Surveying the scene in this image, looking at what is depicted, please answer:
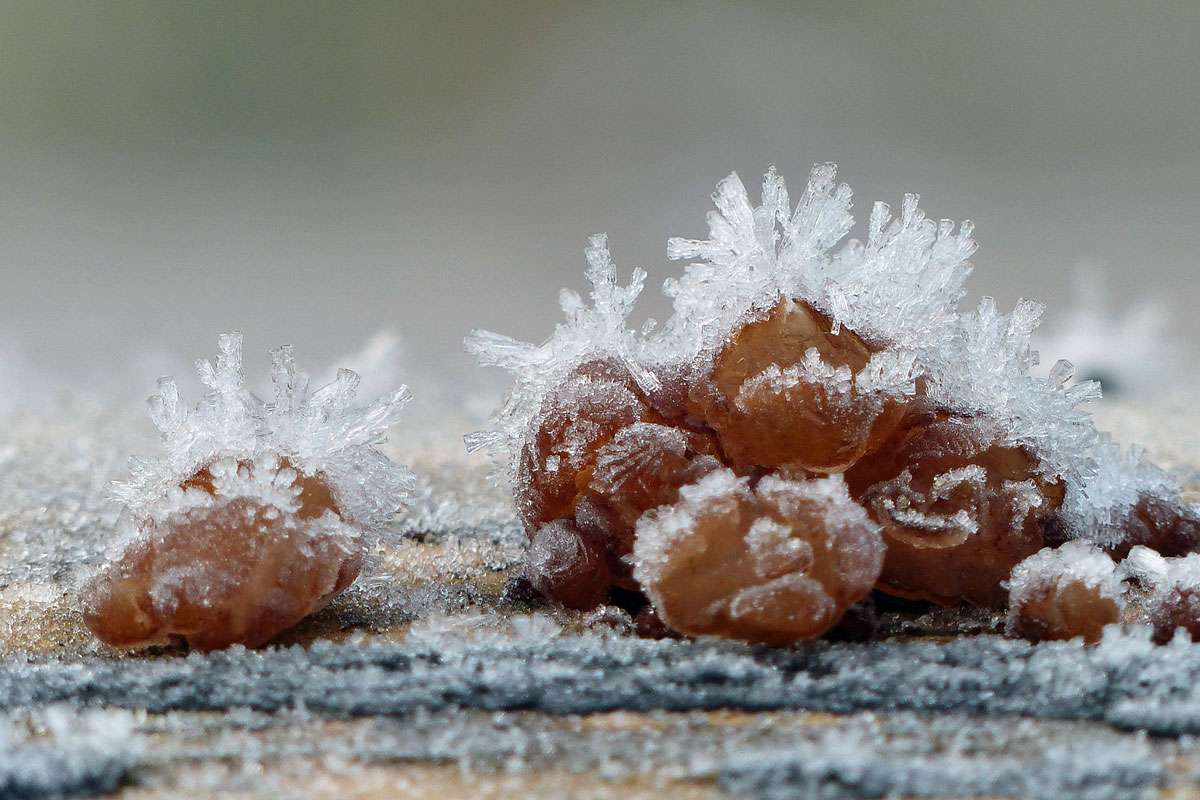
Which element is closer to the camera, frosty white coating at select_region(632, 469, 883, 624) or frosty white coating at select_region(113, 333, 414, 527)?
frosty white coating at select_region(632, 469, 883, 624)

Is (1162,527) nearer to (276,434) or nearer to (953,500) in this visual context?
(953,500)

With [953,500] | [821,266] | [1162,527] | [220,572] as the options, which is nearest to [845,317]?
[821,266]

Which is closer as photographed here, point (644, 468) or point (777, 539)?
point (777, 539)

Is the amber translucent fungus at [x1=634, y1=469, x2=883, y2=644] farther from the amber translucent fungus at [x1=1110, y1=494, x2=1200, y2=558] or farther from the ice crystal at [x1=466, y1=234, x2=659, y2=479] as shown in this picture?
the amber translucent fungus at [x1=1110, y1=494, x2=1200, y2=558]

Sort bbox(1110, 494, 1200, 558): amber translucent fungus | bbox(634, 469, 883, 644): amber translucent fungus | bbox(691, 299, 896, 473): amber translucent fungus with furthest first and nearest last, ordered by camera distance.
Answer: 1. bbox(1110, 494, 1200, 558): amber translucent fungus
2. bbox(691, 299, 896, 473): amber translucent fungus
3. bbox(634, 469, 883, 644): amber translucent fungus

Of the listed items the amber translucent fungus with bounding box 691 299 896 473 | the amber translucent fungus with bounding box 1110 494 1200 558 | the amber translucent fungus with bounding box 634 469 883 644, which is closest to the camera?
the amber translucent fungus with bounding box 634 469 883 644

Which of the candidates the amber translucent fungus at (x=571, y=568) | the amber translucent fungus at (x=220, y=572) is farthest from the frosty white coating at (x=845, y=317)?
the amber translucent fungus at (x=220, y=572)

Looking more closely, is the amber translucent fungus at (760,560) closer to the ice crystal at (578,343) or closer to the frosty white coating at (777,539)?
the frosty white coating at (777,539)

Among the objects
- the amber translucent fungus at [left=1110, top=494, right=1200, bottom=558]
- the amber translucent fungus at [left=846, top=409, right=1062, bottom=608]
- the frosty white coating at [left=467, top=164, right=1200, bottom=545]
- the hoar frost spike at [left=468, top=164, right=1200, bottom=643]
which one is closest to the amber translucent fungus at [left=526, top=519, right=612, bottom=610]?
the hoar frost spike at [left=468, top=164, right=1200, bottom=643]

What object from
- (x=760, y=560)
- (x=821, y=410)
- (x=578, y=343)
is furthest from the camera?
(x=578, y=343)
